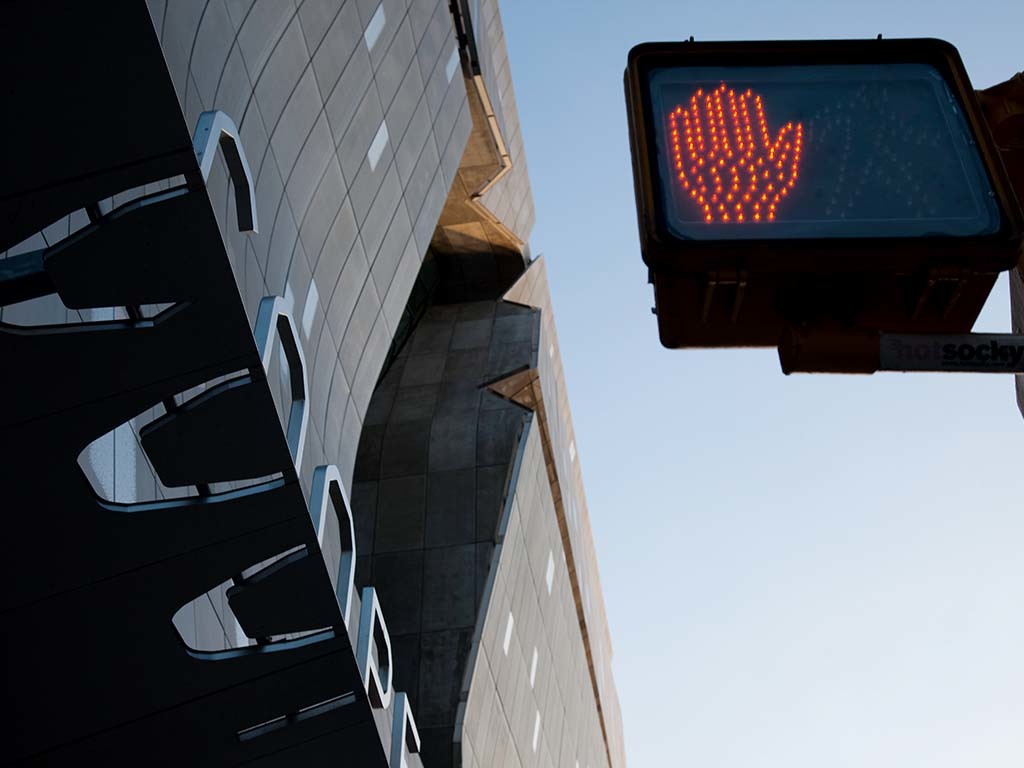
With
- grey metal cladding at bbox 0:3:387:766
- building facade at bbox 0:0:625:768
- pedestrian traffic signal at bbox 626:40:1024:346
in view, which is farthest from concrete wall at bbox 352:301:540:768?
pedestrian traffic signal at bbox 626:40:1024:346

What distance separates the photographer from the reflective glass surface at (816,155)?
125 inches

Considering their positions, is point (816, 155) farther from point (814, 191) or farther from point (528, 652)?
point (528, 652)

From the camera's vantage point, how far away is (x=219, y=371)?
7.16 meters

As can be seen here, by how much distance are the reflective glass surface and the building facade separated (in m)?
3.11

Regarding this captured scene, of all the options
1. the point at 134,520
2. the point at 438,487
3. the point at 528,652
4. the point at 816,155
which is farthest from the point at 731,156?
the point at 528,652

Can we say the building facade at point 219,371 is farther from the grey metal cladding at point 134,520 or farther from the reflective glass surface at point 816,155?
the reflective glass surface at point 816,155

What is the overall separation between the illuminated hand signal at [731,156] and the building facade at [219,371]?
3.08 metres

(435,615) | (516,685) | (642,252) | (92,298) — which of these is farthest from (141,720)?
(516,685)

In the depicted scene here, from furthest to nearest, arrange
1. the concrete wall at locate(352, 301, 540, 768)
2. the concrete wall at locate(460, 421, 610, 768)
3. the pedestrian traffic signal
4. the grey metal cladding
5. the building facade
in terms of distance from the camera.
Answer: the concrete wall at locate(460, 421, 610, 768) < the concrete wall at locate(352, 301, 540, 768) < the building facade < the grey metal cladding < the pedestrian traffic signal

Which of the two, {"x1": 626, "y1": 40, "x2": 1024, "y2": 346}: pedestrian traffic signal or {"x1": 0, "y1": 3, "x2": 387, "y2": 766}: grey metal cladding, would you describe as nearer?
{"x1": 626, "y1": 40, "x2": 1024, "y2": 346}: pedestrian traffic signal

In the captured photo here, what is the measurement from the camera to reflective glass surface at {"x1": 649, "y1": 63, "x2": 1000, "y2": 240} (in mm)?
3166

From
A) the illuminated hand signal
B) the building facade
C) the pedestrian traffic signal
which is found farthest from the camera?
the building facade

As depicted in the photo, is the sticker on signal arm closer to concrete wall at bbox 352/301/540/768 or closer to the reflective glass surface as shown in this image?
the reflective glass surface

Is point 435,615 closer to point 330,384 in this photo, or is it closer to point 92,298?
point 330,384
